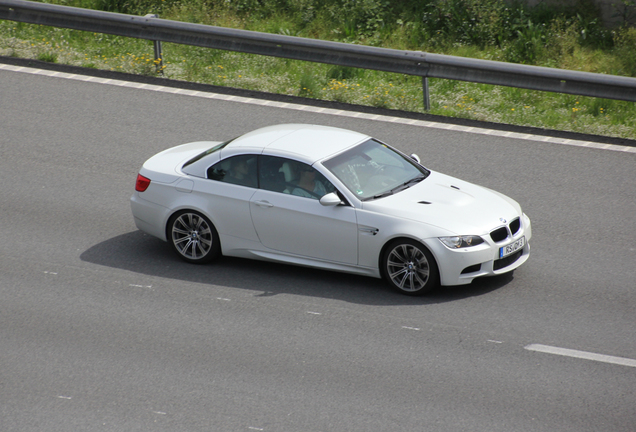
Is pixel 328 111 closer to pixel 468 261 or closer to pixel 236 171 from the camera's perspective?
pixel 236 171

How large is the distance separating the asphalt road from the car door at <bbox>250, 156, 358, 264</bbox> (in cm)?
40

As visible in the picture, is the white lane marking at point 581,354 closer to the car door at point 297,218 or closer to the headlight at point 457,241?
the headlight at point 457,241

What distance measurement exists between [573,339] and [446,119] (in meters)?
6.58

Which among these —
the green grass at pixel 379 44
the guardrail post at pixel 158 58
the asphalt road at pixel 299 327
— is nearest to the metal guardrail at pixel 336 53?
the guardrail post at pixel 158 58

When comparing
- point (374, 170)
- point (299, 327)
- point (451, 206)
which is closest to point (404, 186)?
point (374, 170)

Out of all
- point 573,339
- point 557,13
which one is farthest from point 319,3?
point 573,339

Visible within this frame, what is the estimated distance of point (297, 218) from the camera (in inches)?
354

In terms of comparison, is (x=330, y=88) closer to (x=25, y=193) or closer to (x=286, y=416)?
(x=25, y=193)

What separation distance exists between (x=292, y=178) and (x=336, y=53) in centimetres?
617

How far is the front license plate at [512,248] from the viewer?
8719 mm

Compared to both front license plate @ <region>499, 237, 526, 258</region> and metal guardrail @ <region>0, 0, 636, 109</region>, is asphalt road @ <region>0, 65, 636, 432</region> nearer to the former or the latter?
front license plate @ <region>499, 237, 526, 258</region>

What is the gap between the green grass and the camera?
47.8 feet

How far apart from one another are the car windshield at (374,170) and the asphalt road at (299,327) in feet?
3.29

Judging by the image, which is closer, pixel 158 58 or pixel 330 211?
pixel 330 211
